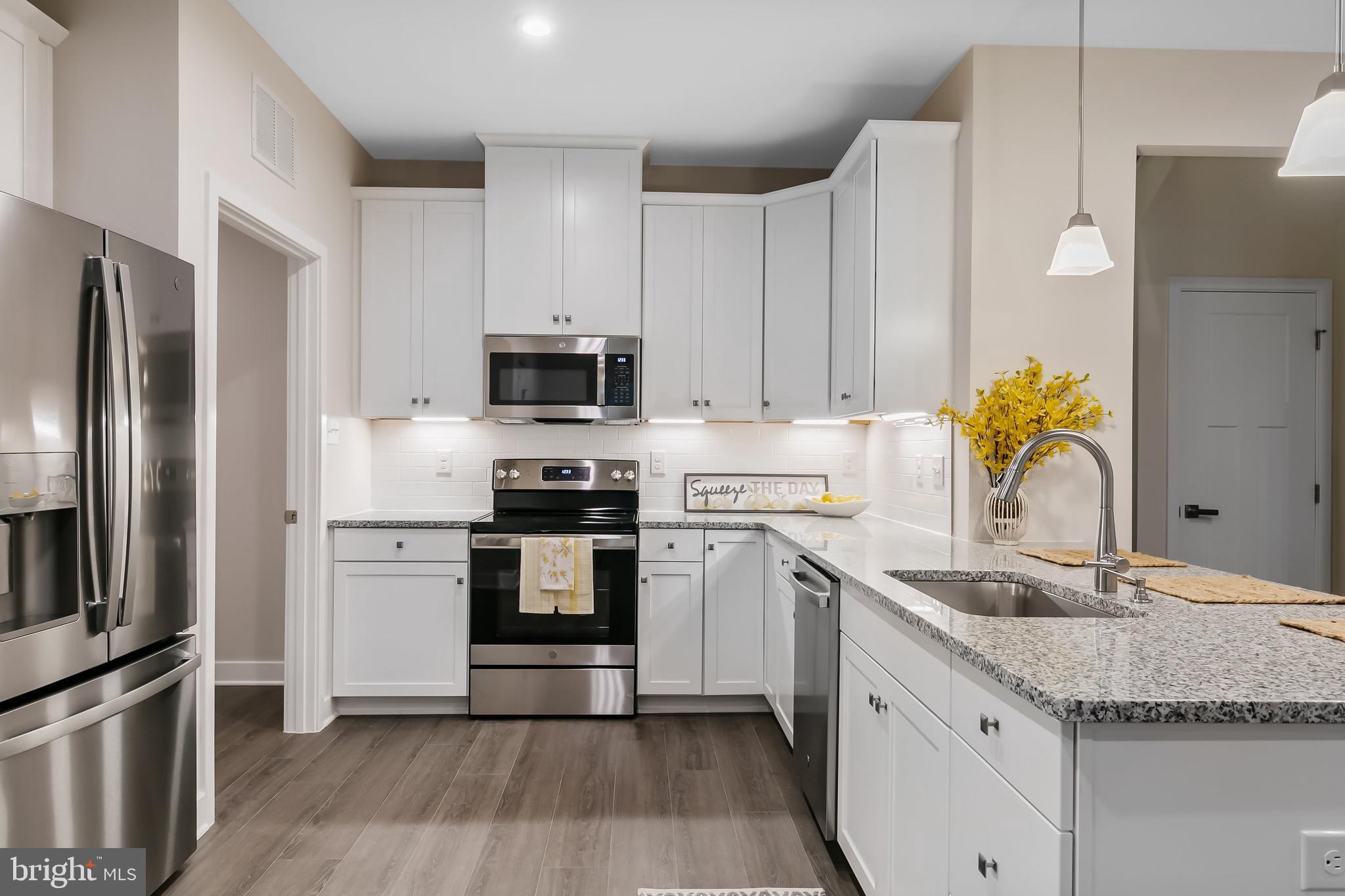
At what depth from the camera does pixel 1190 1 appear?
95.4 inches

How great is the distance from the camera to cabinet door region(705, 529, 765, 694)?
339 cm

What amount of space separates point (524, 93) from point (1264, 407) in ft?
12.2

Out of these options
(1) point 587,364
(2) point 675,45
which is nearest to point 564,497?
(1) point 587,364

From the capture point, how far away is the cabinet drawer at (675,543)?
11.1 feet

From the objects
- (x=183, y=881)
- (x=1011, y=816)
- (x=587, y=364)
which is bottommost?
(x=183, y=881)

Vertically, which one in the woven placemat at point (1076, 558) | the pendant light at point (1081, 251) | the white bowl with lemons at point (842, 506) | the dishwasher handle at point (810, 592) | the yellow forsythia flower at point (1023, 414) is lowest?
the dishwasher handle at point (810, 592)

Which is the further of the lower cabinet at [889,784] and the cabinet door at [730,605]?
the cabinet door at [730,605]

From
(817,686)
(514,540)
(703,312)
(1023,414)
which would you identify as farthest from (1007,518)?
(514,540)

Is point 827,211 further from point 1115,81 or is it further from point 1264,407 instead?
point 1264,407

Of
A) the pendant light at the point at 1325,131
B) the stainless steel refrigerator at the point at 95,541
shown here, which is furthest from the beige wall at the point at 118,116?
the pendant light at the point at 1325,131

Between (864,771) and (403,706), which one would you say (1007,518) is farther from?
(403,706)

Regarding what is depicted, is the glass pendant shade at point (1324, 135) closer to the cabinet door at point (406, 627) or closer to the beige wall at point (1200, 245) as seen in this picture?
the beige wall at point (1200, 245)

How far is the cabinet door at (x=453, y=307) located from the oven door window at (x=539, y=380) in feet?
0.44

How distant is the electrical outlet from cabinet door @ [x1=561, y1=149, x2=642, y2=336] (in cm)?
305
